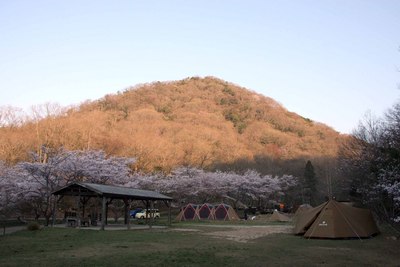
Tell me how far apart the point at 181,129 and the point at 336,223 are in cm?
7365

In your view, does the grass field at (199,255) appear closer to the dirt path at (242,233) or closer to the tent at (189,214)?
the dirt path at (242,233)

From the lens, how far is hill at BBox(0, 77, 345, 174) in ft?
185

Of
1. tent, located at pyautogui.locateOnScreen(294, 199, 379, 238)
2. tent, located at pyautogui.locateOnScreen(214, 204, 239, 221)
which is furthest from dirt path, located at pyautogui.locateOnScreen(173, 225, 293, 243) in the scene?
tent, located at pyautogui.locateOnScreen(214, 204, 239, 221)

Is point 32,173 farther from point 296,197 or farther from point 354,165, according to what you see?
point 296,197

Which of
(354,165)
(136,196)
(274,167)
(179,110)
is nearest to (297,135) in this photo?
(179,110)

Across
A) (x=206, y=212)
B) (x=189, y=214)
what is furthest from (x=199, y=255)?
(x=189, y=214)

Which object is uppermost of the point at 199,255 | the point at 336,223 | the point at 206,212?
the point at 206,212

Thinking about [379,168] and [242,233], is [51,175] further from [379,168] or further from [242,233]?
[379,168]

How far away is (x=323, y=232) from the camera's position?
18438 millimetres

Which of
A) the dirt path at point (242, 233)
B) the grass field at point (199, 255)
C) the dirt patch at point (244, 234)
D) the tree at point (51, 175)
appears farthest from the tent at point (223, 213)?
the grass field at point (199, 255)

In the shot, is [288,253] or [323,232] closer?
[288,253]

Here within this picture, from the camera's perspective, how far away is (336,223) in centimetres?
1852

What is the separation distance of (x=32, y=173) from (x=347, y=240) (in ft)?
69.7

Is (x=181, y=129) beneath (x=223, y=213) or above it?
above
